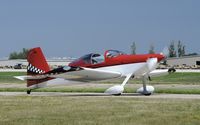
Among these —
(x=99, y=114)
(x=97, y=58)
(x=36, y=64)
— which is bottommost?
(x=99, y=114)

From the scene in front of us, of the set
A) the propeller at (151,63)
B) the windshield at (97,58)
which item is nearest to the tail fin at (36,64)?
the windshield at (97,58)

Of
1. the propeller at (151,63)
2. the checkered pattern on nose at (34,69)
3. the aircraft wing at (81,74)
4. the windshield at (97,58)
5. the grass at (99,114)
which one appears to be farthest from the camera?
the checkered pattern on nose at (34,69)

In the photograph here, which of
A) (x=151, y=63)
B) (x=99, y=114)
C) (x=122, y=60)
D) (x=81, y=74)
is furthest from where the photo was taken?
(x=122, y=60)

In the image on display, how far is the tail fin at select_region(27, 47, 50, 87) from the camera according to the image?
917 inches

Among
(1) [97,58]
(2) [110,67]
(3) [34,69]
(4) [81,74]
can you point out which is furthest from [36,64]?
(2) [110,67]

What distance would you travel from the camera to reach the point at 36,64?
23328 mm

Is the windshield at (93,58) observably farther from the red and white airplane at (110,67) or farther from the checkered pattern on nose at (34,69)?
the checkered pattern on nose at (34,69)


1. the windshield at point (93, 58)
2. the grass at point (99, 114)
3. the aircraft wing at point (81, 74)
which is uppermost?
the windshield at point (93, 58)

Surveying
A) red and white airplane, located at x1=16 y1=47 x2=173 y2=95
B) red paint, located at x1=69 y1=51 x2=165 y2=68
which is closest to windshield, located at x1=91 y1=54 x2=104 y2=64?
red and white airplane, located at x1=16 y1=47 x2=173 y2=95

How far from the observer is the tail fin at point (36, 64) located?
2330cm

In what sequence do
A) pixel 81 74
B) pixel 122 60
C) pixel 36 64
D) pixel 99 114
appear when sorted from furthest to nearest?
pixel 36 64 < pixel 122 60 < pixel 81 74 < pixel 99 114

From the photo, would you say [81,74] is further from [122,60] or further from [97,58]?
[122,60]

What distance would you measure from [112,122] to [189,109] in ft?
11.3

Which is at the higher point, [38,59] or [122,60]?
[38,59]
